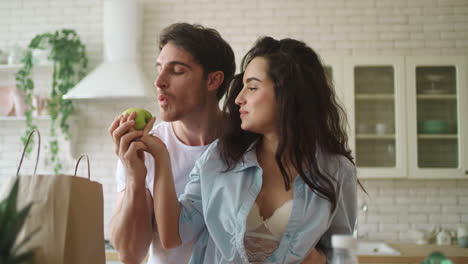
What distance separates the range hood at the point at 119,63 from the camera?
13.1ft

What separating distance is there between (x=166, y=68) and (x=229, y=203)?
55cm

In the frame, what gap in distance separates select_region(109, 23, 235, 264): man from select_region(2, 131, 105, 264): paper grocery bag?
1.09 ft

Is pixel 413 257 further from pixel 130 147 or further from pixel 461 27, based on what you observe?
pixel 130 147

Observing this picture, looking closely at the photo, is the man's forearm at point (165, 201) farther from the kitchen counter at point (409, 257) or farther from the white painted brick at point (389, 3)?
the white painted brick at point (389, 3)

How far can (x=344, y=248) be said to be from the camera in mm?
925

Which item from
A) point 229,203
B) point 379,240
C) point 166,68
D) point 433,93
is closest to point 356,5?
point 433,93

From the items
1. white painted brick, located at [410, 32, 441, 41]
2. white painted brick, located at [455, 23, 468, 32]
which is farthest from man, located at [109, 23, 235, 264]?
white painted brick, located at [455, 23, 468, 32]

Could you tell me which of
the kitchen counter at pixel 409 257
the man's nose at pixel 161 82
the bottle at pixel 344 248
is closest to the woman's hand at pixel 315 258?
the bottle at pixel 344 248

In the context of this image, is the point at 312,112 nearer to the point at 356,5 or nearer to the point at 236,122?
the point at 236,122

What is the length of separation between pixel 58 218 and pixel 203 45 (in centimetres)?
96

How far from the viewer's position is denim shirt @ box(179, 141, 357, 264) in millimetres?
1452

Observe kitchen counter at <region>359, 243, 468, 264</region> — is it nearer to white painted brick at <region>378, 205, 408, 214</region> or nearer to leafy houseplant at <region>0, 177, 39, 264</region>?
white painted brick at <region>378, 205, 408, 214</region>

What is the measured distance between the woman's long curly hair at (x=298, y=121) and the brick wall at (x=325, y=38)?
2.79m

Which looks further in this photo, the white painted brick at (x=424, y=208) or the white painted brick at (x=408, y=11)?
the white painted brick at (x=408, y=11)
